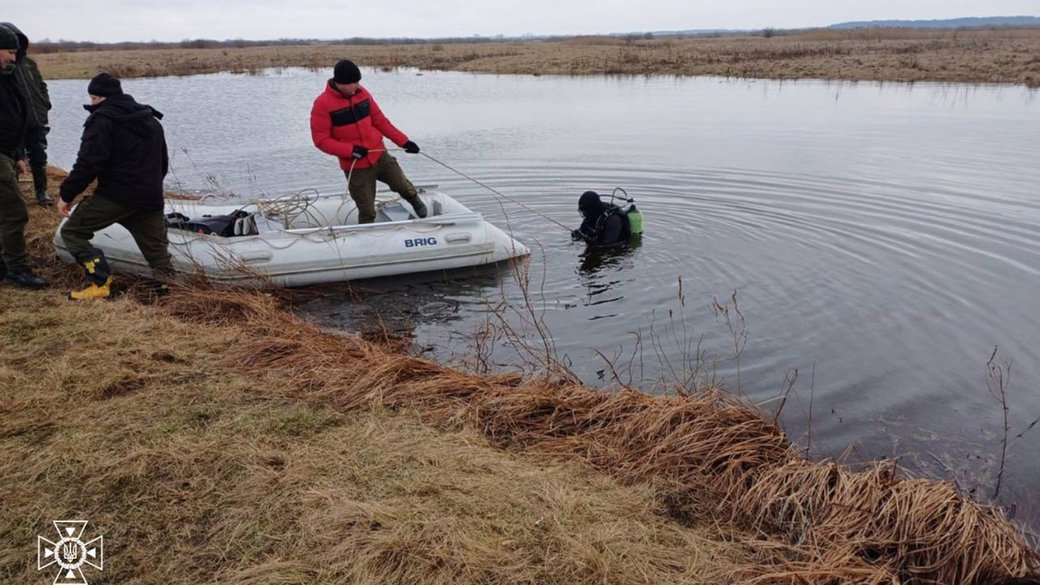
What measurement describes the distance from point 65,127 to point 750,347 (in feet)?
61.4

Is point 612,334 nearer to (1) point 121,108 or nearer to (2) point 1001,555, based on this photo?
(2) point 1001,555

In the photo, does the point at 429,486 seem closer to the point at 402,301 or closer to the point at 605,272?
the point at 402,301

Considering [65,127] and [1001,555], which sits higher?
[65,127]

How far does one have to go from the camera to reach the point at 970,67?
1166 inches

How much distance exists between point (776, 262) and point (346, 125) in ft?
16.1

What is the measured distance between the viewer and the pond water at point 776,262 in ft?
16.2

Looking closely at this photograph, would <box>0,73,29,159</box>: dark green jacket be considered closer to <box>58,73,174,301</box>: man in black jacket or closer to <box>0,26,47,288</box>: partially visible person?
<box>0,26,47,288</box>: partially visible person

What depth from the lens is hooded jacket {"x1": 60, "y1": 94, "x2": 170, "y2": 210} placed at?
17.3 ft

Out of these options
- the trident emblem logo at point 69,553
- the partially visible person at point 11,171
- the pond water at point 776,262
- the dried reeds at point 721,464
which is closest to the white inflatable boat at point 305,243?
the pond water at point 776,262

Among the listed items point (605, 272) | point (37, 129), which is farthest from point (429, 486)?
point (37, 129)

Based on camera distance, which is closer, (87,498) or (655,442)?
(87,498)

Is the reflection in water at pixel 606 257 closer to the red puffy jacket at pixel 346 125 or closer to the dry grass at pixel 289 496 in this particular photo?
the red puffy jacket at pixel 346 125

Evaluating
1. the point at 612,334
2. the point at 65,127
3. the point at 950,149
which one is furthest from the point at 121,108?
the point at 65,127

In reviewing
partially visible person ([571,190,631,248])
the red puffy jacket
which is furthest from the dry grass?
partially visible person ([571,190,631,248])
